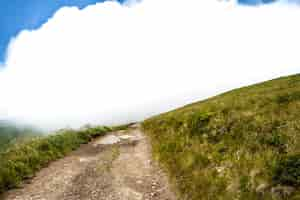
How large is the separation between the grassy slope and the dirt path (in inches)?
32.5

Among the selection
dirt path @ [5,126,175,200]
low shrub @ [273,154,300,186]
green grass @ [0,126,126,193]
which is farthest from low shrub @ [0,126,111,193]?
low shrub @ [273,154,300,186]

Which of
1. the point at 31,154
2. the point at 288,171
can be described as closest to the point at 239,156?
the point at 288,171

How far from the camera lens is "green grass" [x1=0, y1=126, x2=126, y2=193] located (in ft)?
35.8

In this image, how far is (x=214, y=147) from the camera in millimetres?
11406

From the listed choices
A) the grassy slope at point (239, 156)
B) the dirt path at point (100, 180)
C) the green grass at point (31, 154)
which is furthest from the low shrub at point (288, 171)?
the green grass at point (31, 154)

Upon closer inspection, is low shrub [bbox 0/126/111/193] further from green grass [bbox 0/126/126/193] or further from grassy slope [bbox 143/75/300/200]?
grassy slope [bbox 143/75/300/200]

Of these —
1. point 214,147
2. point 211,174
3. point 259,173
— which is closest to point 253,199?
point 259,173

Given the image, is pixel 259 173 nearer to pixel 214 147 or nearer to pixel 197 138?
pixel 214 147

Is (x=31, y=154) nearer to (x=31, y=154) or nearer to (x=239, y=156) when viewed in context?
(x=31, y=154)

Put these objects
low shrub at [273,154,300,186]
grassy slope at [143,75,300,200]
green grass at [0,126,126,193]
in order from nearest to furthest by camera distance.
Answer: low shrub at [273,154,300,186], grassy slope at [143,75,300,200], green grass at [0,126,126,193]

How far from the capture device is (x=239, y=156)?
9.51 m

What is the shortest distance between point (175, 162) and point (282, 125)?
4.95 m

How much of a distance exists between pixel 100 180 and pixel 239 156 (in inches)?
226

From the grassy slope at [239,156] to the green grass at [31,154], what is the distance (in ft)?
20.4
